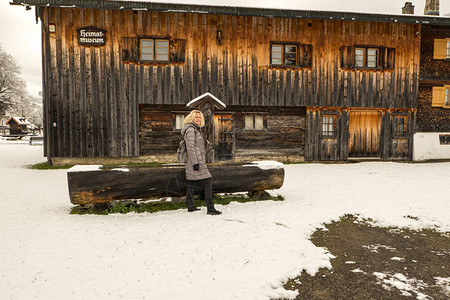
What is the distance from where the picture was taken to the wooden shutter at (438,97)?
542 inches

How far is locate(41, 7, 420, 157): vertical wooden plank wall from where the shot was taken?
11281 millimetres

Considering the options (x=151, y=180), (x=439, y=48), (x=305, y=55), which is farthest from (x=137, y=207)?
(x=439, y=48)

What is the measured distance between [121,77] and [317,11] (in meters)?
8.04

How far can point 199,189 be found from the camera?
6035 millimetres

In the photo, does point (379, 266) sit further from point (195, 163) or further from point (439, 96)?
point (439, 96)

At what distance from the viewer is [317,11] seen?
11578 mm

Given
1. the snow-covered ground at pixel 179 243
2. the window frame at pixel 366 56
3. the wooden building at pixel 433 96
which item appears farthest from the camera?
the wooden building at pixel 433 96

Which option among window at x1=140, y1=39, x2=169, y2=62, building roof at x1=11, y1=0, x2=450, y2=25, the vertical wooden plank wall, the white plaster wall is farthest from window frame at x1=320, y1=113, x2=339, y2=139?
window at x1=140, y1=39, x2=169, y2=62

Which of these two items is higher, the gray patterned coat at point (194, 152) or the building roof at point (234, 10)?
the building roof at point (234, 10)

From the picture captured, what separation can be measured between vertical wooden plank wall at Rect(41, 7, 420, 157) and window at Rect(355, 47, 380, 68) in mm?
340

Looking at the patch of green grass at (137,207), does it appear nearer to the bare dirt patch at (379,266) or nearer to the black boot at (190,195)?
the black boot at (190,195)

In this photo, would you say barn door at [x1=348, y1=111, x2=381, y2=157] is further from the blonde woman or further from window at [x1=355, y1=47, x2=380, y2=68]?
the blonde woman

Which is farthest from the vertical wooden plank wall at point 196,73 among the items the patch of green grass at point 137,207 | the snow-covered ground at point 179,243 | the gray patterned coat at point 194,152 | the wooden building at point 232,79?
the gray patterned coat at point 194,152

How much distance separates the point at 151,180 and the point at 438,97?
14228 millimetres
